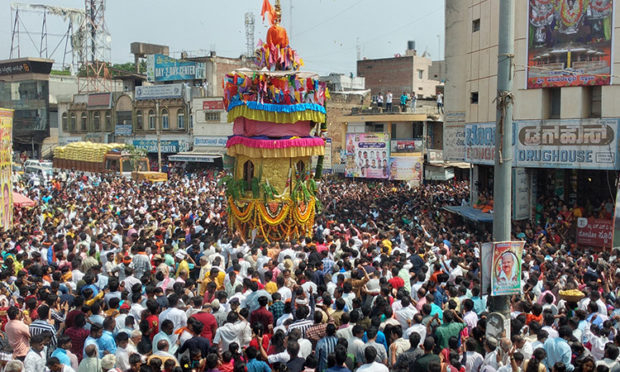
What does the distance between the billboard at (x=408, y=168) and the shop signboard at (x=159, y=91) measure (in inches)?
684

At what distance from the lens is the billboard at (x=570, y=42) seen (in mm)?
17547

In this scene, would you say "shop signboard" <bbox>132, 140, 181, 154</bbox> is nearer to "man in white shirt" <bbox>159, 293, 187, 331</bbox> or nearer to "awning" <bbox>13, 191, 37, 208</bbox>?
"awning" <bbox>13, 191, 37, 208</bbox>

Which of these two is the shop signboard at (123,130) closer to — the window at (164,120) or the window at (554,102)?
the window at (164,120)

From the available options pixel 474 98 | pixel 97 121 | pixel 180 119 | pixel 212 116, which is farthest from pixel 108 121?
pixel 474 98

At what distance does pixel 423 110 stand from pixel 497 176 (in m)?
29.3

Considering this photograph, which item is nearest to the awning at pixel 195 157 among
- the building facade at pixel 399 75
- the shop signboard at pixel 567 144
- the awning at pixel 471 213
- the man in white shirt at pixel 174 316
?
the building facade at pixel 399 75

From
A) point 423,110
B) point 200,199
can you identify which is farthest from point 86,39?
point 200,199

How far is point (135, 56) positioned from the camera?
2140 inches

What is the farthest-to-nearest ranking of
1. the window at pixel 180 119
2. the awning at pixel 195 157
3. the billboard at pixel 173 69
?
the billboard at pixel 173 69 → the window at pixel 180 119 → the awning at pixel 195 157

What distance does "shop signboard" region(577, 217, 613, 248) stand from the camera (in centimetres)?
1708

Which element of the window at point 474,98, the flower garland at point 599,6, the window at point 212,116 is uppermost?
the flower garland at point 599,6

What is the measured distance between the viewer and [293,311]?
356 inches

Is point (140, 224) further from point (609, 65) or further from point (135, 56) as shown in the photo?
point (135, 56)

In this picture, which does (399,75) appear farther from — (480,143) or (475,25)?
(480,143)
